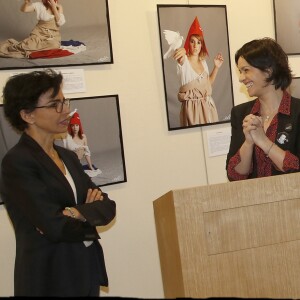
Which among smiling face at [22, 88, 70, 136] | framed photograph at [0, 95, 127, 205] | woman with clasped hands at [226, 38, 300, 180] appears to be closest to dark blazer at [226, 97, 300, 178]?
woman with clasped hands at [226, 38, 300, 180]

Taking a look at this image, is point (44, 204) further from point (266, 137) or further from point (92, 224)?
point (266, 137)

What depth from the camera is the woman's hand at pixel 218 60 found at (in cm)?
390

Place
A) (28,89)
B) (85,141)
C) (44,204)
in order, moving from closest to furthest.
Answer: (44,204), (28,89), (85,141)

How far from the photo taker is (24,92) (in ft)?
8.54

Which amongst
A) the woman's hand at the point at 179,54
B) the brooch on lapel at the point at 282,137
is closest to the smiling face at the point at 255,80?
the brooch on lapel at the point at 282,137

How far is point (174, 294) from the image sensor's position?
6.61 feet

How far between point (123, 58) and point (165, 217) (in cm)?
181

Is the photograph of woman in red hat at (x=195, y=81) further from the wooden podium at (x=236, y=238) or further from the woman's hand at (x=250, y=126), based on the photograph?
the wooden podium at (x=236, y=238)

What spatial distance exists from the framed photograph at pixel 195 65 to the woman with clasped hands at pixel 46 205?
122 centimetres

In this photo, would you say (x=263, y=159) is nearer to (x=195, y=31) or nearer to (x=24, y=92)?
(x=24, y=92)

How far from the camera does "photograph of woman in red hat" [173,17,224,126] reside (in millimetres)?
3768

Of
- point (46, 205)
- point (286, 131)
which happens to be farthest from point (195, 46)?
point (46, 205)

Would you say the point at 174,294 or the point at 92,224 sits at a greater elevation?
the point at 92,224

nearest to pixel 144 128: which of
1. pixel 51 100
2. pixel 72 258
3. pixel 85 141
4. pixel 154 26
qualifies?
pixel 85 141
